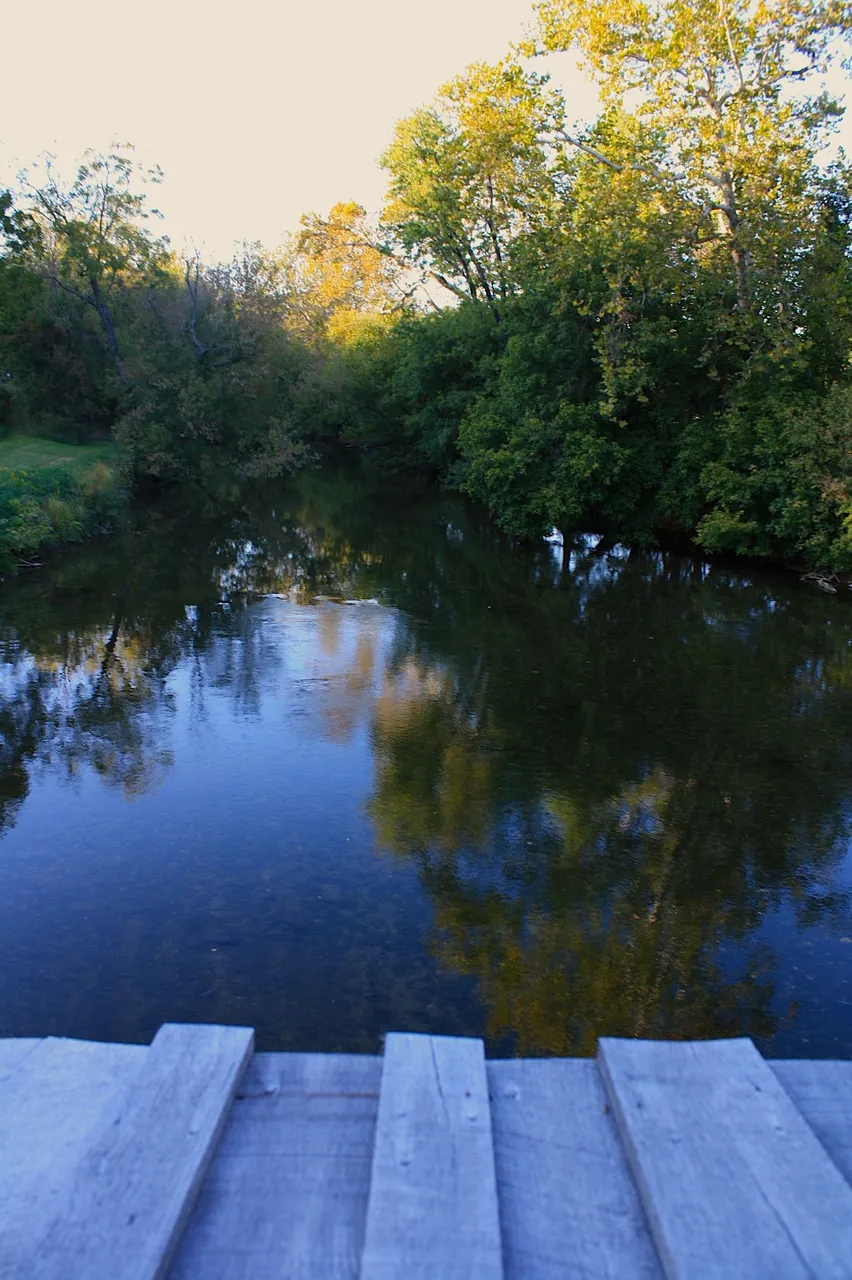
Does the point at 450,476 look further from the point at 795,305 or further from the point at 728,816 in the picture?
the point at 728,816

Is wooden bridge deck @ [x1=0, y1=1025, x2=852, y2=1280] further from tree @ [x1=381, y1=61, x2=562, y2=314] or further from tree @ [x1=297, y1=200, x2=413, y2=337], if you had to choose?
tree @ [x1=297, y1=200, x2=413, y2=337]

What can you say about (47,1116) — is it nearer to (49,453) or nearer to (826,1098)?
(826,1098)

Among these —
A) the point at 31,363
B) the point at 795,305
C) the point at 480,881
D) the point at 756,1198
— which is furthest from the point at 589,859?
the point at 31,363

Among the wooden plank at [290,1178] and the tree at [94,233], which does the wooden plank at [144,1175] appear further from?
the tree at [94,233]

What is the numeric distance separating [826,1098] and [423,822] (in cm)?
594

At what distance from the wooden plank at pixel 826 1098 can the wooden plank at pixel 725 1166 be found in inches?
3.8

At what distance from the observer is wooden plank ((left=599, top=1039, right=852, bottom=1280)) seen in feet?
4.43

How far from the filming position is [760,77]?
18500mm

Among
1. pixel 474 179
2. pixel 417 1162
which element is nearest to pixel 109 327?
pixel 474 179

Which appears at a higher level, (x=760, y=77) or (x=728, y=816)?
(x=760, y=77)

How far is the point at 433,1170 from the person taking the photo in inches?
59.0

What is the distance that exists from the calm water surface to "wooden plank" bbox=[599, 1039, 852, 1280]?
11.0ft

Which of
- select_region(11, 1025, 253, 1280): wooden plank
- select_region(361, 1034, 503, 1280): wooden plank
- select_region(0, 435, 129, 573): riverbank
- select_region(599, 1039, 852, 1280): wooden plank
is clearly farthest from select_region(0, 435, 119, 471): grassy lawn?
select_region(599, 1039, 852, 1280): wooden plank

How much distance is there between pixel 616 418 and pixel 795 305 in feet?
14.7
